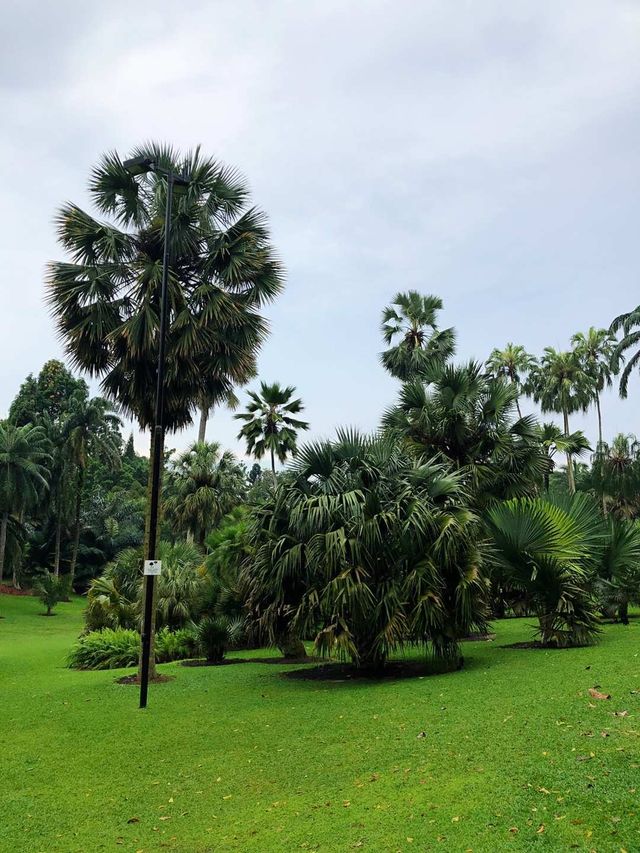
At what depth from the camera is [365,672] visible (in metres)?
12.9

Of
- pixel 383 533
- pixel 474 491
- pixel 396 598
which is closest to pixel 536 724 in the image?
pixel 396 598

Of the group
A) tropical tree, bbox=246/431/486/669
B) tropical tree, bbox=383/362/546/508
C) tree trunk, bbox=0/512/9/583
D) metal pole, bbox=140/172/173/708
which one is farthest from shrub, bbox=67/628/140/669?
tree trunk, bbox=0/512/9/583

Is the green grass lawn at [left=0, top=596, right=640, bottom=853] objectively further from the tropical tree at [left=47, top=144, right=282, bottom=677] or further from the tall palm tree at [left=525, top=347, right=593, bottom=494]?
the tall palm tree at [left=525, top=347, right=593, bottom=494]

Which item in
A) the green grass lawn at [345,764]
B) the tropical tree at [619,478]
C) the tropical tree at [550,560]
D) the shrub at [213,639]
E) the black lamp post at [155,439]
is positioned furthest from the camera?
the tropical tree at [619,478]

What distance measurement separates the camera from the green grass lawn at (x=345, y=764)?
17.8 feet

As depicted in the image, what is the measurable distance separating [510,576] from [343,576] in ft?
12.4

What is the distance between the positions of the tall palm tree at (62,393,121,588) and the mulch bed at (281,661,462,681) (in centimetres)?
4319

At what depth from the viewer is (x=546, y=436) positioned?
2347 cm

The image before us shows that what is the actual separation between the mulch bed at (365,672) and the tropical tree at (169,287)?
6.10 meters

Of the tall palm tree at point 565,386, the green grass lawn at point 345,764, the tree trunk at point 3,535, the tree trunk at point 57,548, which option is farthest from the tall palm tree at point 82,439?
the green grass lawn at point 345,764

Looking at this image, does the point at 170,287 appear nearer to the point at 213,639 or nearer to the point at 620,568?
the point at 213,639

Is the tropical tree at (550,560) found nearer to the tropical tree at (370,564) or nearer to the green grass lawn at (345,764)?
the green grass lawn at (345,764)

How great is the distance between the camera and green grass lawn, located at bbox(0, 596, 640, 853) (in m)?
5.43

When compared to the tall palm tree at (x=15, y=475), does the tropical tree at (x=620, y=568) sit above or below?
below
